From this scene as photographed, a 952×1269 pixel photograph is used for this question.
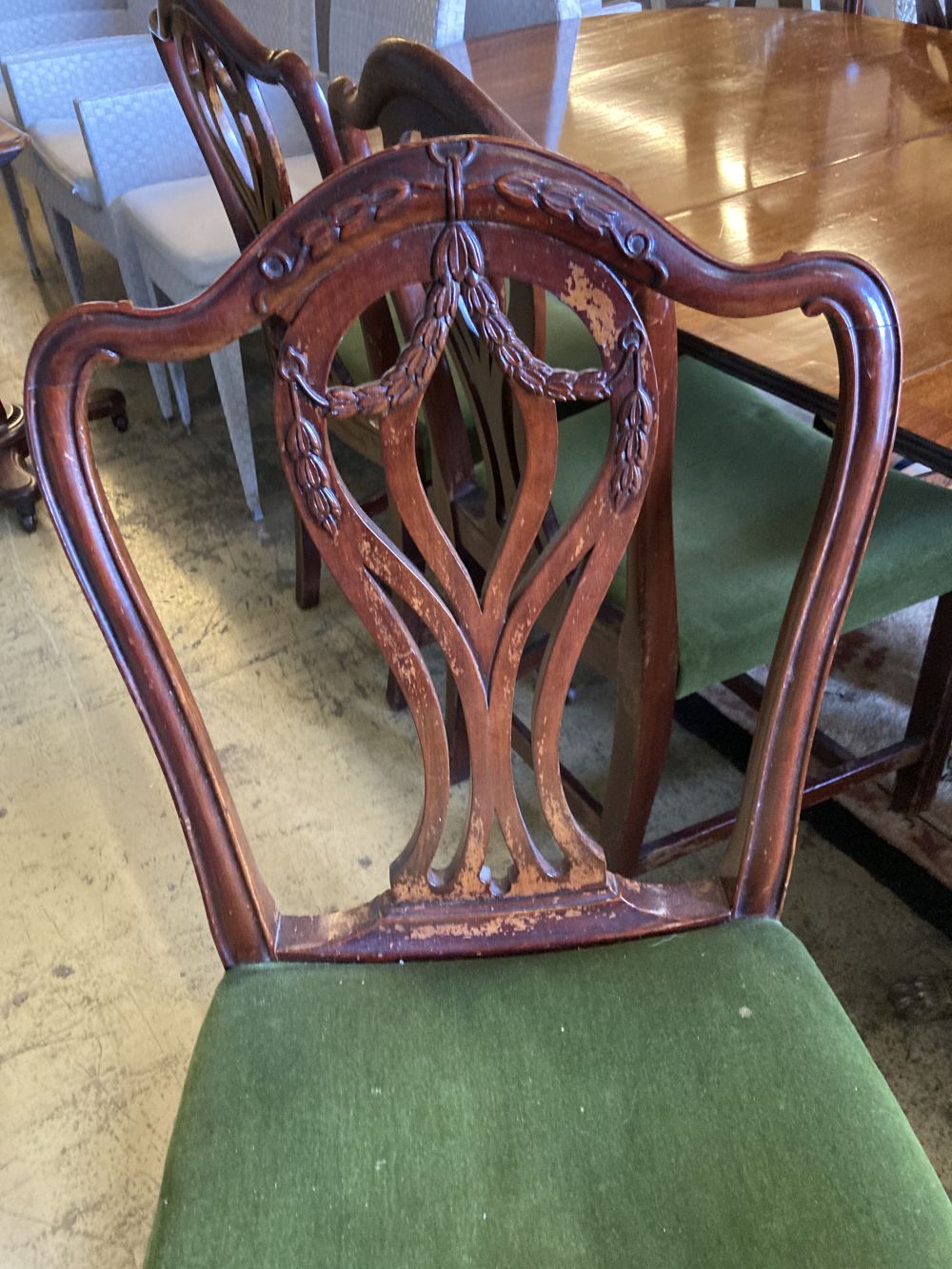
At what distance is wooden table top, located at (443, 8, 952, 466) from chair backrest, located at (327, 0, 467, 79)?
10cm

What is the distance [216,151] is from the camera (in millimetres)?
1253

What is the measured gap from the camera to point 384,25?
2096 mm

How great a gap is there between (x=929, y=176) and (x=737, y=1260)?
113 cm

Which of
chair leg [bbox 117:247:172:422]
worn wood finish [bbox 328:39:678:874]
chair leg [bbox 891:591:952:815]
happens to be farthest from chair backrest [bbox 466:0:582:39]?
chair leg [bbox 891:591:952:815]

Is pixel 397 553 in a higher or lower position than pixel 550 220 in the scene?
lower

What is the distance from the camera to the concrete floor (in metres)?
1.12

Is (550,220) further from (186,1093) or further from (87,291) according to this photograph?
(87,291)

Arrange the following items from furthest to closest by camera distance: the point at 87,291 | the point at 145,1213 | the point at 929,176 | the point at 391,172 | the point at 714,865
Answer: the point at 87,291, the point at 714,865, the point at 929,176, the point at 145,1213, the point at 391,172

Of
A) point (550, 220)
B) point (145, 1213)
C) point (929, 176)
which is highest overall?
point (550, 220)

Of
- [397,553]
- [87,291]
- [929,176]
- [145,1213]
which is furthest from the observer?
[87,291]

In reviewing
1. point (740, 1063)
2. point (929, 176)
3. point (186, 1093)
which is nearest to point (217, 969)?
point (186, 1093)

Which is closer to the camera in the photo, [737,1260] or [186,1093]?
[737,1260]

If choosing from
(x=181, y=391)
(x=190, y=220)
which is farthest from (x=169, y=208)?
(x=181, y=391)

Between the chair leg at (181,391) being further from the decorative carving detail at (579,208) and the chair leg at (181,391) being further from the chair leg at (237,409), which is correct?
the decorative carving detail at (579,208)
